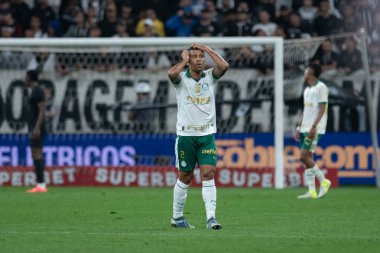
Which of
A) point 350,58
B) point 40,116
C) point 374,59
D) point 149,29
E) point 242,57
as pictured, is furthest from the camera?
point 149,29

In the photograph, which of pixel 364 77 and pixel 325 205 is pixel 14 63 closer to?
pixel 364 77

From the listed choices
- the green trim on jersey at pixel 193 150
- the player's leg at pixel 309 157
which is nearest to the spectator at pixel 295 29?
the player's leg at pixel 309 157

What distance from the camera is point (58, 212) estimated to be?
15484mm

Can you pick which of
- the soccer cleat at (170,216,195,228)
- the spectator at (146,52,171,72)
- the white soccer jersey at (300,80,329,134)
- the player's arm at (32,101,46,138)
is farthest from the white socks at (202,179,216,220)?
the spectator at (146,52,171,72)

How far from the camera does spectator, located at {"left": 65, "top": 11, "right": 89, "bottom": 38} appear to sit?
26.2 m

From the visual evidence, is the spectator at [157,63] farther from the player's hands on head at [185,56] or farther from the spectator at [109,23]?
the player's hands on head at [185,56]

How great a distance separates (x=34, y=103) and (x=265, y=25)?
23.4ft

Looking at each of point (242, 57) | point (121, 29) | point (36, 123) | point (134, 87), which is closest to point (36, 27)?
point (121, 29)

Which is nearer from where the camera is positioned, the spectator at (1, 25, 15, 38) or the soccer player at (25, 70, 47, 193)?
the soccer player at (25, 70, 47, 193)

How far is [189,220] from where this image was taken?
1416 cm

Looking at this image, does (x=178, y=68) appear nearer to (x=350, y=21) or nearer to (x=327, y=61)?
(x=327, y=61)

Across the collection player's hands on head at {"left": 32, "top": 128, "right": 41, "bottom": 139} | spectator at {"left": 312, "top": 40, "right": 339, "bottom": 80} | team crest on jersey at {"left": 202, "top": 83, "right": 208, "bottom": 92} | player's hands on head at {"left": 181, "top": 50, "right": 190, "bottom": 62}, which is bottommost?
player's hands on head at {"left": 32, "top": 128, "right": 41, "bottom": 139}

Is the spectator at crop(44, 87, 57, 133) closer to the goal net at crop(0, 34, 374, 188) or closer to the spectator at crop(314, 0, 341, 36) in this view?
the goal net at crop(0, 34, 374, 188)

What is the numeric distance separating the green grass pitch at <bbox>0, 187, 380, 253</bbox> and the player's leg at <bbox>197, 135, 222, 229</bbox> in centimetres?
19
